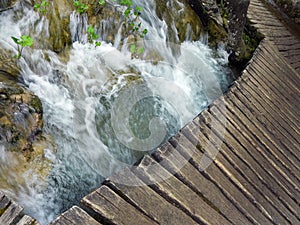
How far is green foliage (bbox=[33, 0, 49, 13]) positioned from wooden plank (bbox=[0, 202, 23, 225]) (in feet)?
7.85

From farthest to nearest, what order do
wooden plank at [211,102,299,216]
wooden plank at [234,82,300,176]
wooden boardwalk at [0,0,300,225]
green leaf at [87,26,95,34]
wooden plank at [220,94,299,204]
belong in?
green leaf at [87,26,95,34]
wooden plank at [234,82,300,176]
wooden plank at [220,94,299,204]
wooden plank at [211,102,299,216]
wooden boardwalk at [0,0,300,225]

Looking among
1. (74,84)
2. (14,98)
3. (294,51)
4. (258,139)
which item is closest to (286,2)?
(294,51)

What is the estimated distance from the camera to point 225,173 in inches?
127

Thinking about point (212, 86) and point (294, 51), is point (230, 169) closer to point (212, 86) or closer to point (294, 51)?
point (212, 86)

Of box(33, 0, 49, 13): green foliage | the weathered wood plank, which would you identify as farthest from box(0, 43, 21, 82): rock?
the weathered wood plank

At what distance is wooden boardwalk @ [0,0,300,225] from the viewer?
2506 mm

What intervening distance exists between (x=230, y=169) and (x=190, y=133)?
0.51 m

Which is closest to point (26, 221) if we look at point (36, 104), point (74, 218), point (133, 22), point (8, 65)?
point (74, 218)

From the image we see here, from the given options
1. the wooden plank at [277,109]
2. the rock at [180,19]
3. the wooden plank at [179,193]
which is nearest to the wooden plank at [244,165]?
the wooden plank at [179,193]

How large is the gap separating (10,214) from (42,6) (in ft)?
8.53

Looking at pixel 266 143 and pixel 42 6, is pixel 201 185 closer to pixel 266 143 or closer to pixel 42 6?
pixel 266 143

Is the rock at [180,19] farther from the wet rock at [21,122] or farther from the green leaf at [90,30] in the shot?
the wet rock at [21,122]

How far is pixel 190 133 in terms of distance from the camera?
10.7 feet

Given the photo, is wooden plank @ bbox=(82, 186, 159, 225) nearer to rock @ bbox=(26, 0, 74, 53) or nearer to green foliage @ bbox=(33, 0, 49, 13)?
rock @ bbox=(26, 0, 74, 53)
